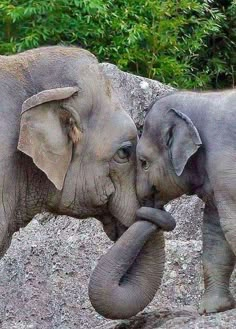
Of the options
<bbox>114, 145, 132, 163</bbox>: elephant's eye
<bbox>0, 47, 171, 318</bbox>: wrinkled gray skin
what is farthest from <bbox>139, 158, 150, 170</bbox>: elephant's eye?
<bbox>114, 145, 132, 163</bbox>: elephant's eye

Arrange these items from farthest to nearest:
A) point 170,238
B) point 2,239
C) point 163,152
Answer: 1. point 170,238
2. point 163,152
3. point 2,239

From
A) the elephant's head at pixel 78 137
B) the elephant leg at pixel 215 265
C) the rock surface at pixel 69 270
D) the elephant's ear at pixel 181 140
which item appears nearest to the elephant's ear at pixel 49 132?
the elephant's head at pixel 78 137

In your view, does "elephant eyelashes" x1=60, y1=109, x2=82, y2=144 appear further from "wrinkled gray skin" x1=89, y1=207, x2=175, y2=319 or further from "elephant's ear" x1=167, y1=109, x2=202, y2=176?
"elephant's ear" x1=167, y1=109, x2=202, y2=176

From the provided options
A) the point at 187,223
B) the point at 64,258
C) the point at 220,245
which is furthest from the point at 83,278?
the point at 220,245

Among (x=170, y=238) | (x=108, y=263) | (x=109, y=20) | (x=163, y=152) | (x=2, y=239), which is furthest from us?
(x=109, y=20)

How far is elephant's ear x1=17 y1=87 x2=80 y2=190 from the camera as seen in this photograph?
17.8 ft

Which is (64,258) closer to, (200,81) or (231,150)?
(231,150)

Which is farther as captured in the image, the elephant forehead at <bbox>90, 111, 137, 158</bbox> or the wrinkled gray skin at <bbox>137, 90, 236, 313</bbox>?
the wrinkled gray skin at <bbox>137, 90, 236, 313</bbox>

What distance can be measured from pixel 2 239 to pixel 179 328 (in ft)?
2.54

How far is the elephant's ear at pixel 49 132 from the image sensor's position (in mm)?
5422

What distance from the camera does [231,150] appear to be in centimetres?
610

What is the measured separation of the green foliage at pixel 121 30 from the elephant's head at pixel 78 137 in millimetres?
5052

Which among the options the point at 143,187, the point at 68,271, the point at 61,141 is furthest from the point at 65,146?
the point at 68,271

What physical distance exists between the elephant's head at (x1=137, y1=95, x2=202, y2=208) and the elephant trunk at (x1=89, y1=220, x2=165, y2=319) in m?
0.25
